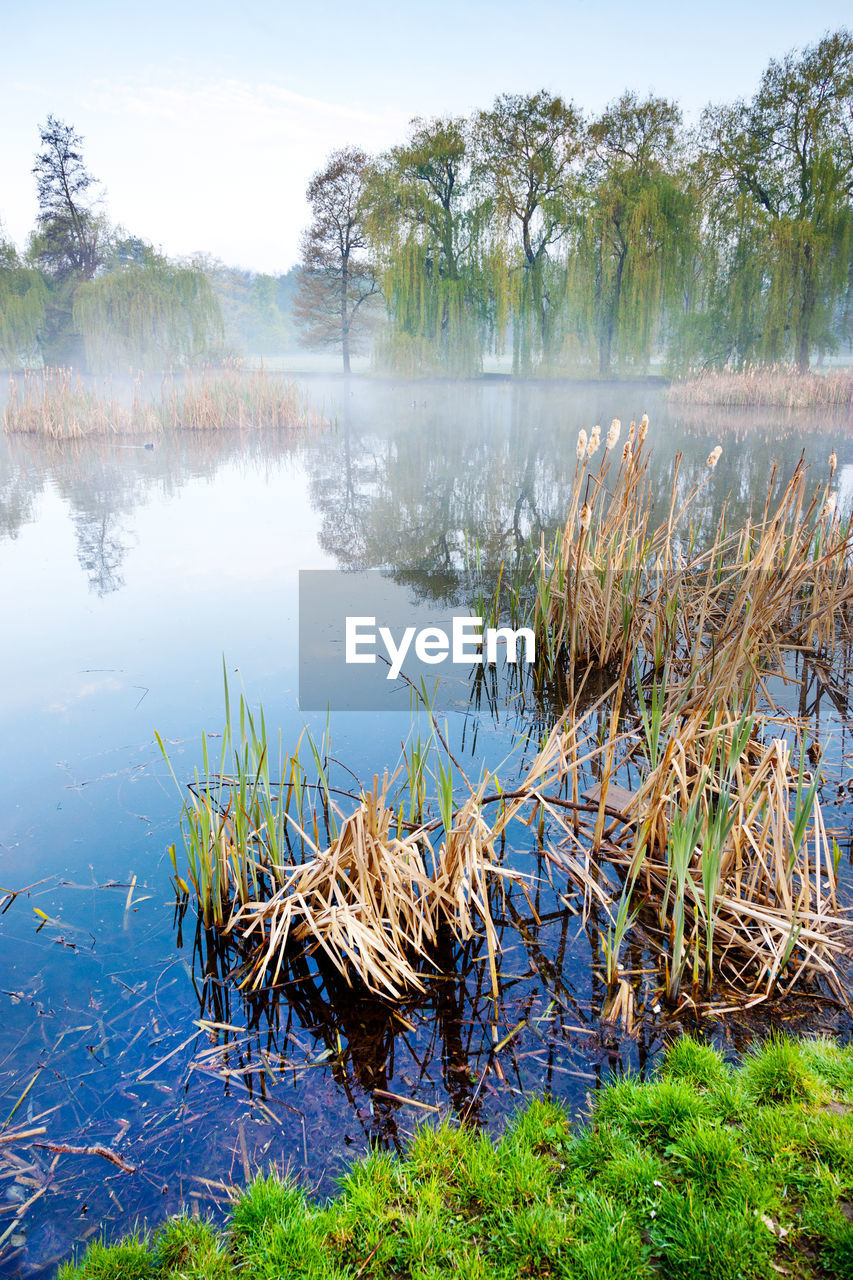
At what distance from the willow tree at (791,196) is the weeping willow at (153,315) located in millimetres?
14834

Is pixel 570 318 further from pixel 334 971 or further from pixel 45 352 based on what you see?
pixel 334 971

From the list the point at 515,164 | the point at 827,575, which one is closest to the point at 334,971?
the point at 827,575

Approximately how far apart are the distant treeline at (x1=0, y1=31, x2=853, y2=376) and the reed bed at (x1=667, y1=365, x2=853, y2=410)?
0.63 m

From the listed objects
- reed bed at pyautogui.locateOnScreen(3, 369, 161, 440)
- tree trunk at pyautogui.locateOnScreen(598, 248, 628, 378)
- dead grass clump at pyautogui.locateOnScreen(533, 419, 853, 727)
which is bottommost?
dead grass clump at pyautogui.locateOnScreen(533, 419, 853, 727)

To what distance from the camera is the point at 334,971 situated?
2.27 m

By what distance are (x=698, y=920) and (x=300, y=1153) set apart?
1211mm

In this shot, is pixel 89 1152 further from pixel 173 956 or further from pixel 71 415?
pixel 71 415

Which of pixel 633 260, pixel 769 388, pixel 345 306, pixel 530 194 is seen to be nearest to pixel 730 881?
pixel 769 388

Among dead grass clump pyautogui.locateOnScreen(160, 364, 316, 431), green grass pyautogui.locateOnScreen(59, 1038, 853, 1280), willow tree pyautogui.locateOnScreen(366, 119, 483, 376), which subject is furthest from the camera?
willow tree pyautogui.locateOnScreen(366, 119, 483, 376)

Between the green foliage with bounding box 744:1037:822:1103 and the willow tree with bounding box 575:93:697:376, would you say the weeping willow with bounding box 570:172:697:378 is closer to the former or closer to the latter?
the willow tree with bounding box 575:93:697:376

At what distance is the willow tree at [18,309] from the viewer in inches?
979

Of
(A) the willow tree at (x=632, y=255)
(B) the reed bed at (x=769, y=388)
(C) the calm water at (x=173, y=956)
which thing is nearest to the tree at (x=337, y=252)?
(A) the willow tree at (x=632, y=255)

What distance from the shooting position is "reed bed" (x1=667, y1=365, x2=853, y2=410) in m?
19.0

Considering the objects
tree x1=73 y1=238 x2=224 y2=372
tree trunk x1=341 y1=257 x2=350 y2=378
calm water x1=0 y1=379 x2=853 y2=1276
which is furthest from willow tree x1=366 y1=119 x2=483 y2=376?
calm water x1=0 y1=379 x2=853 y2=1276
